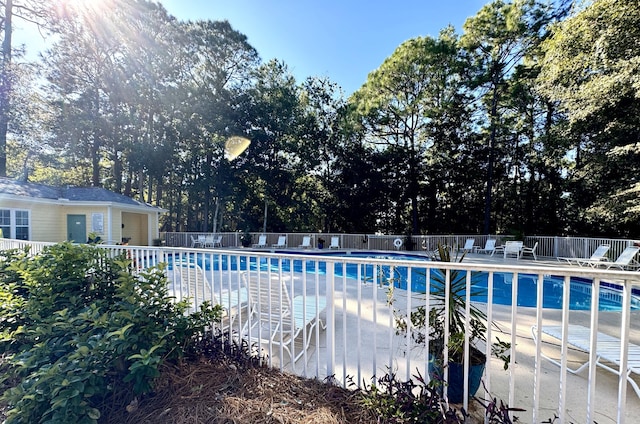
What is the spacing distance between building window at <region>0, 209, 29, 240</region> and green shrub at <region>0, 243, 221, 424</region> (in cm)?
954

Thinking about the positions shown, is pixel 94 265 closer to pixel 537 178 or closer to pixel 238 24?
pixel 238 24

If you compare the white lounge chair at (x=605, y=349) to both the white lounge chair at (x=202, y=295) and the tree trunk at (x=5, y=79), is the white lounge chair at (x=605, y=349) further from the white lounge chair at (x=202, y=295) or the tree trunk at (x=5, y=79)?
the tree trunk at (x=5, y=79)

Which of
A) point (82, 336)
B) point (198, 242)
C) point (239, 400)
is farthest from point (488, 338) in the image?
point (198, 242)

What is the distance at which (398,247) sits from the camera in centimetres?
1352

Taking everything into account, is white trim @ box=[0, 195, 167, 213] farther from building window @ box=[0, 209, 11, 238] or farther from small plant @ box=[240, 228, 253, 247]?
small plant @ box=[240, 228, 253, 247]

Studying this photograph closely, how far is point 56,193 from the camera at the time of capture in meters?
11.3

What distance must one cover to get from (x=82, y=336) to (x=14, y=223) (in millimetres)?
11671

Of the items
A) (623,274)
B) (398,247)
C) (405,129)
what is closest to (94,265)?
(623,274)

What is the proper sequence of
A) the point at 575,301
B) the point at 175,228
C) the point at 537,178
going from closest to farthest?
the point at 575,301 < the point at 537,178 < the point at 175,228

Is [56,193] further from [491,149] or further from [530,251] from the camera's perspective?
[491,149]

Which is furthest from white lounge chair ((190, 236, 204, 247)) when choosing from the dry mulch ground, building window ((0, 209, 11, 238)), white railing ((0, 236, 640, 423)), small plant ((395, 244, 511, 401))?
small plant ((395, 244, 511, 401))

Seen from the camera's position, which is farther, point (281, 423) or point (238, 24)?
point (238, 24)

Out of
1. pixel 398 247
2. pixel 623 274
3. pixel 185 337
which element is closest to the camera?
pixel 623 274

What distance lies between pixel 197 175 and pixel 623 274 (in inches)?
727
